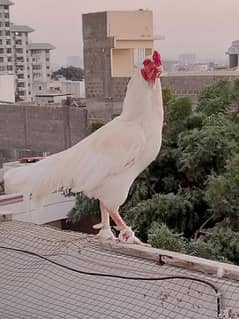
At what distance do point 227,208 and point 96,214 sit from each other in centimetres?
132

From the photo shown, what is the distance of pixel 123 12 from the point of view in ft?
30.2

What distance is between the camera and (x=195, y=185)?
191 inches

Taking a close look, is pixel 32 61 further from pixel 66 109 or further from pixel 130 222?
pixel 130 222

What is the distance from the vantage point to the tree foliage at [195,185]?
3.74 metres

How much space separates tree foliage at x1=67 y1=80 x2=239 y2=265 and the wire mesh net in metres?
1.60

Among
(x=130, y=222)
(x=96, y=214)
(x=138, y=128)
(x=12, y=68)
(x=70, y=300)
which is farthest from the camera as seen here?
(x=12, y=68)

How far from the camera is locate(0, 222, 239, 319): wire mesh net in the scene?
4.95 feet

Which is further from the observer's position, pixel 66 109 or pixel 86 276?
pixel 66 109

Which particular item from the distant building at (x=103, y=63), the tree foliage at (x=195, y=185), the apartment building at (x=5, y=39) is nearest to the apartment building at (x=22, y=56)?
the apartment building at (x=5, y=39)

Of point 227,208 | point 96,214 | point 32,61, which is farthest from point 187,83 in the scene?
point 32,61

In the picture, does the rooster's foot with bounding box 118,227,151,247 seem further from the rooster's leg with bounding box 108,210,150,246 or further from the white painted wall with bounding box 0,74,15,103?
the white painted wall with bounding box 0,74,15,103

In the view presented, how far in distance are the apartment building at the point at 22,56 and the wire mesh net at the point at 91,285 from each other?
74.3ft

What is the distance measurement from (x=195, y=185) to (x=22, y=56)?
24517 millimetres

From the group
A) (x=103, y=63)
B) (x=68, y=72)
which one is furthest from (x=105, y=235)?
(x=68, y=72)
